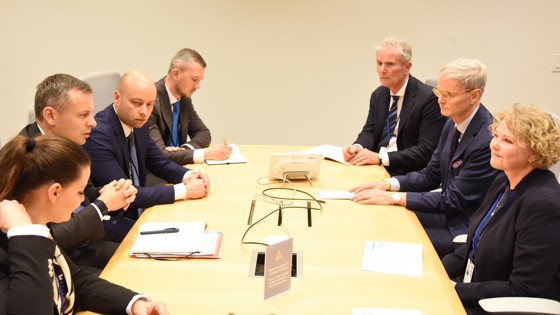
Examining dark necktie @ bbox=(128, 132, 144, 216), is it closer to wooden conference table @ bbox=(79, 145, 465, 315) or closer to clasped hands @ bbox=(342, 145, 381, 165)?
wooden conference table @ bbox=(79, 145, 465, 315)

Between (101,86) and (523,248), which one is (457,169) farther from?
(101,86)

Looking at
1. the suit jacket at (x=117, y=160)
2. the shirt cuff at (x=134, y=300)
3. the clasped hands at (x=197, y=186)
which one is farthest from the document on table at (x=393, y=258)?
the suit jacket at (x=117, y=160)

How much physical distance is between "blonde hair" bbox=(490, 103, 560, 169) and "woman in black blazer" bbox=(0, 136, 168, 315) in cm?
144

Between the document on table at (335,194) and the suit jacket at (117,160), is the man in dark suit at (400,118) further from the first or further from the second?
the suit jacket at (117,160)

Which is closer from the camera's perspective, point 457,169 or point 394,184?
point 457,169

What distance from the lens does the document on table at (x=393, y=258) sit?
2.03m

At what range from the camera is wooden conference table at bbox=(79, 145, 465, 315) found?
180cm

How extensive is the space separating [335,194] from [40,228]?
5.21ft

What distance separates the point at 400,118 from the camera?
378cm

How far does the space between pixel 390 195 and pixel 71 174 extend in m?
1.62

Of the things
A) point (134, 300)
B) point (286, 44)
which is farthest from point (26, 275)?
point (286, 44)

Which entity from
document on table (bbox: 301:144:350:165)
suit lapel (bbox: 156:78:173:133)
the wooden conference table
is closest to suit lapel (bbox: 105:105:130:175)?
the wooden conference table

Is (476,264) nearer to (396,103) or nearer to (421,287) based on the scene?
(421,287)

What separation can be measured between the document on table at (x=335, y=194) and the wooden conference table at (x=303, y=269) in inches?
1.6
